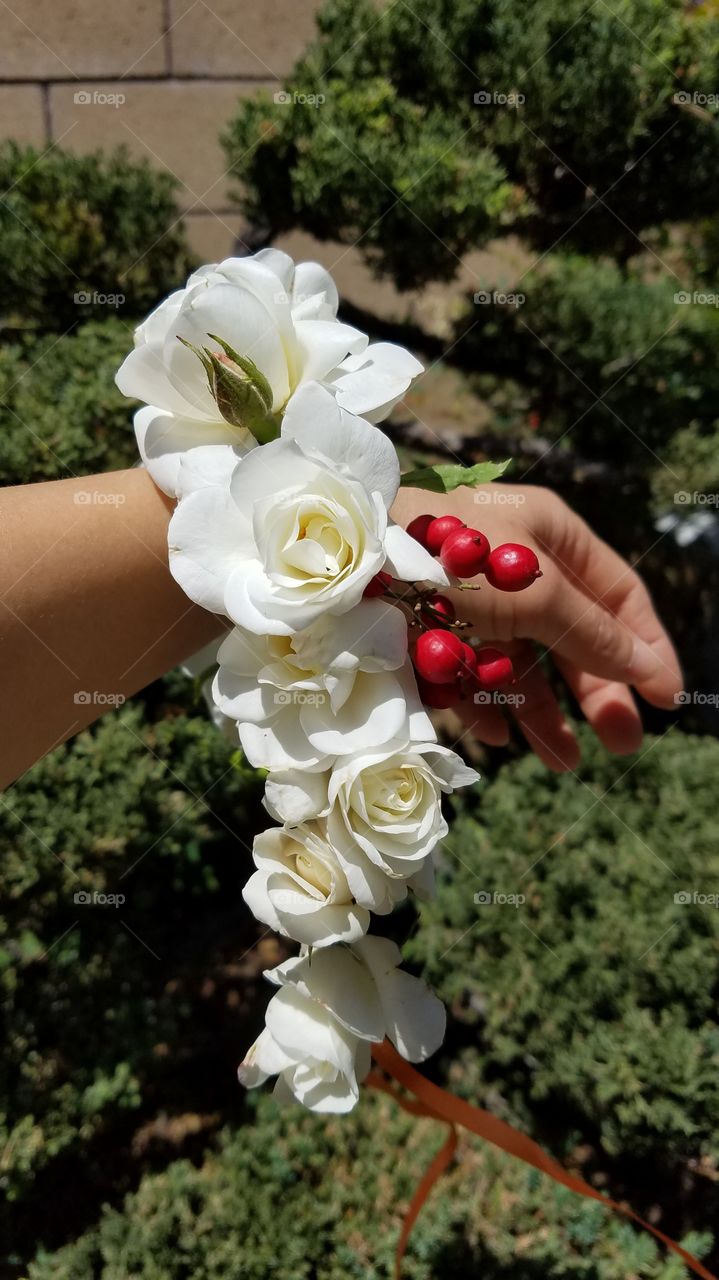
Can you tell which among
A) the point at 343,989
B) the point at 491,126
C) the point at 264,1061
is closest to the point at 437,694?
the point at 343,989

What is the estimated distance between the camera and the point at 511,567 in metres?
1.01

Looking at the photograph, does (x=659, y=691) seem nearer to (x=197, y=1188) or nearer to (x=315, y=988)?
(x=315, y=988)

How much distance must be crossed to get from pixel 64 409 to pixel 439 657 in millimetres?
1956

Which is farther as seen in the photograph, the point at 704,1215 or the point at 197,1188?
the point at 704,1215

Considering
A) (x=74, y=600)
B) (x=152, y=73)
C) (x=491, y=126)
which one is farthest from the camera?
(x=152, y=73)

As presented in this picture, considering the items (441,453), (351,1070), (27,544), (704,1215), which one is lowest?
(704,1215)

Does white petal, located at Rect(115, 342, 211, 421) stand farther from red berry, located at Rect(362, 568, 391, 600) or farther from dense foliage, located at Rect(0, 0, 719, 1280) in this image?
dense foliage, located at Rect(0, 0, 719, 1280)

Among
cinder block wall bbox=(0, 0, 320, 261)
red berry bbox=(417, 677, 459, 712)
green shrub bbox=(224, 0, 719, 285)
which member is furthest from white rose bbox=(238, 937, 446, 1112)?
cinder block wall bbox=(0, 0, 320, 261)

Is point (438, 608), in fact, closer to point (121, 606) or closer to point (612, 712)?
point (121, 606)

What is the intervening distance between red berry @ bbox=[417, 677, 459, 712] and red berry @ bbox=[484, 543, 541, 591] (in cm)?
15

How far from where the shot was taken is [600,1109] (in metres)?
2.15

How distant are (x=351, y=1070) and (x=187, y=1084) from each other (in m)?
1.73

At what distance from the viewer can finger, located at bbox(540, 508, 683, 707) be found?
1.69 m

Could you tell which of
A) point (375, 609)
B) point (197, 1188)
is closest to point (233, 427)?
point (375, 609)
